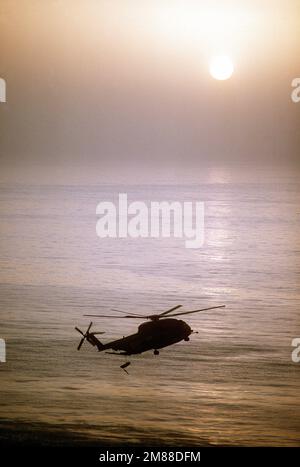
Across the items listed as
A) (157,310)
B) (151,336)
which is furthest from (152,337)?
(157,310)

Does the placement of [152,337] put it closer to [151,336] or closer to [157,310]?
[151,336]

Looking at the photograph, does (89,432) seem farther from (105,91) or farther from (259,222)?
(105,91)

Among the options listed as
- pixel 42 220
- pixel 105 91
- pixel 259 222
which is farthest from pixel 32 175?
pixel 259 222
